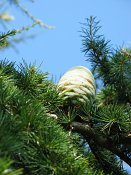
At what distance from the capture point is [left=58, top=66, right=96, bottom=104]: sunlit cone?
787 millimetres

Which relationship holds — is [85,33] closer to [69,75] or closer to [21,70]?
[69,75]

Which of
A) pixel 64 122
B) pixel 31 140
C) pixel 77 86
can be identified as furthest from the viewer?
pixel 77 86

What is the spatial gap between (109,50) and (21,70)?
330 millimetres

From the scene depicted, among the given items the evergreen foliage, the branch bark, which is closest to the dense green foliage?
the evergreen foliage

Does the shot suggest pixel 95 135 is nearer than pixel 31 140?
No

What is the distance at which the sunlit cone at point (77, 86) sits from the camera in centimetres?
79

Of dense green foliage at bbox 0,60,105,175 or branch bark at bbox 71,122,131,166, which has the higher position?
branch bark at bbox 71,122,131,166

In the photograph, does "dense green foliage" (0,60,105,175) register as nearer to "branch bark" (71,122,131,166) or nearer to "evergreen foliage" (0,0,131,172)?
"evergreen foliage" (0,0,131,172)

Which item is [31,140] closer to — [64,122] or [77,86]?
[64,122]

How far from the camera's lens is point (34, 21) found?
2.20 feet

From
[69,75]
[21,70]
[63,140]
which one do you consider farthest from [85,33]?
[63,140]

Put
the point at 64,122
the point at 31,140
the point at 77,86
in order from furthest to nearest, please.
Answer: the point at 77,86, the point at 64,122, the point at 31,140

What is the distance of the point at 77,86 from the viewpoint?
812mm

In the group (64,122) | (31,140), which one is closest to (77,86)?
(64,122)
